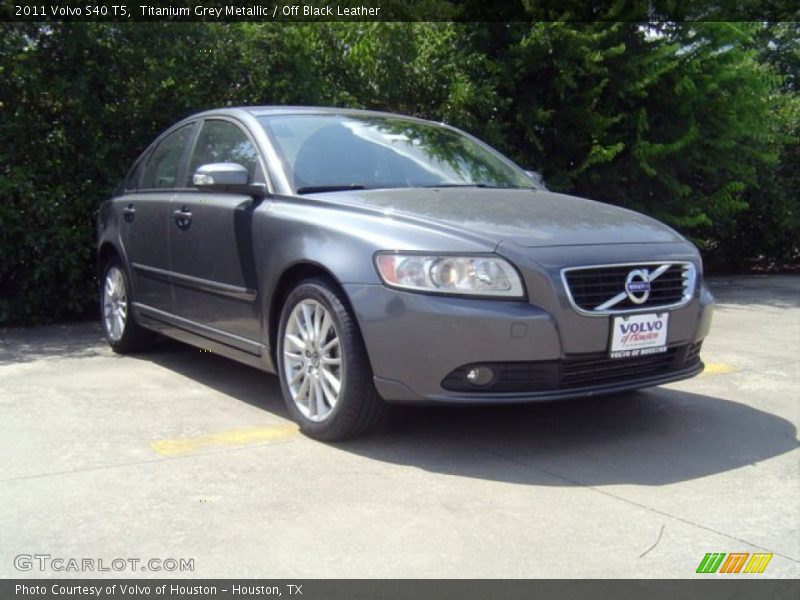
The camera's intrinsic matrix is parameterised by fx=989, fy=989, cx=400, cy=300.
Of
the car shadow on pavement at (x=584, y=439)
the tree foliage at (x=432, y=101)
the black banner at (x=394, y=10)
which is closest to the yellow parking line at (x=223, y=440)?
the car shadow on pavement at (x=584, y=439)

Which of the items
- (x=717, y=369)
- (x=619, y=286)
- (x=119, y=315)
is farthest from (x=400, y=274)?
(x=119, y=315)

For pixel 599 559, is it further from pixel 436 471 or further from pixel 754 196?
pixel 754 196

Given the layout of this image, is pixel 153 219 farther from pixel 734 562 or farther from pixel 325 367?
pixel 734 562

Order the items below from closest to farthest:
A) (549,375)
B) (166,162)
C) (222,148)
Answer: (549,375) < (222,148) < (166,162)

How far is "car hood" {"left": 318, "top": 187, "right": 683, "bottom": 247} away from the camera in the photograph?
14.7 ft

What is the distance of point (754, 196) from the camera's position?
40.5 feet

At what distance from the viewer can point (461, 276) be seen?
425 cm

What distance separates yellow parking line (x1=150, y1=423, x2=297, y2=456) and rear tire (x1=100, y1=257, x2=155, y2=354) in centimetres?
205

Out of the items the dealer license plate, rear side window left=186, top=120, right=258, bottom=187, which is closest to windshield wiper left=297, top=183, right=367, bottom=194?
rear side window left=186, top=120, right=258, bottom=187

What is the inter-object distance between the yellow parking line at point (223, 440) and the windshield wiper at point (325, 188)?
1.20 metres

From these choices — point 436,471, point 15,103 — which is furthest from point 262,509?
point 15,103

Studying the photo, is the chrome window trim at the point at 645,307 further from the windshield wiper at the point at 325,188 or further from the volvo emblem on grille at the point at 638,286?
the windshield wiper at the point at 325,188

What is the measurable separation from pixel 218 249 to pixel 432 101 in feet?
16.9
